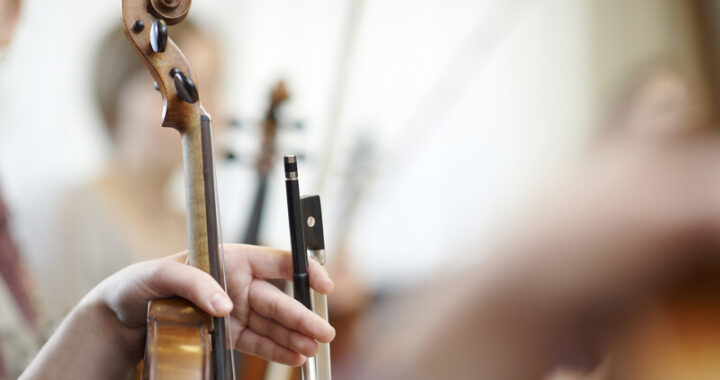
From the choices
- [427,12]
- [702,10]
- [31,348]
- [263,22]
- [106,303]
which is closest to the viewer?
[106,303]

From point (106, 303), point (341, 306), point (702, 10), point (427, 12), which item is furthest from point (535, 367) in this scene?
point (106, 303)

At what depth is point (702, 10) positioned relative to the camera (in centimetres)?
171

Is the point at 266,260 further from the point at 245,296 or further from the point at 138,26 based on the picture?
the point at 138,26

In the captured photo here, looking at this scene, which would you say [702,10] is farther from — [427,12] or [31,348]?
[31,348]

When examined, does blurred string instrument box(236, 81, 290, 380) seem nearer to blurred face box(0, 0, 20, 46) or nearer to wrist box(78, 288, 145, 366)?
blurred face box(0, 0, 20, 46)

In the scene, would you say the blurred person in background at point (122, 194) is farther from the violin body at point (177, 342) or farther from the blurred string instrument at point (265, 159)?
the violin body at point (177, 342)

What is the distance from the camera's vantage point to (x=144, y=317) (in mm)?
506

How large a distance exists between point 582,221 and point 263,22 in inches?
35.7

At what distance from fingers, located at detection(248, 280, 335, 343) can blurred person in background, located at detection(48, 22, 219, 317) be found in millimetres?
810

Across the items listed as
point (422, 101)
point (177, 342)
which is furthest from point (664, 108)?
point (177, 342)

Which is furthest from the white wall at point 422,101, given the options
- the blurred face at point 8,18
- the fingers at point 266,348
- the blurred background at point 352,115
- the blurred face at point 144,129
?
the fingers at point 266,348

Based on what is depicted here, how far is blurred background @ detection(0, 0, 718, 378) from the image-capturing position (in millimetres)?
1202

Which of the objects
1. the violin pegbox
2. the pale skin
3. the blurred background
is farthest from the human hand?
the blurred background

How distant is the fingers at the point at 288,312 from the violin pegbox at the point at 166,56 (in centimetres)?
14
